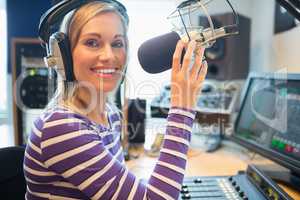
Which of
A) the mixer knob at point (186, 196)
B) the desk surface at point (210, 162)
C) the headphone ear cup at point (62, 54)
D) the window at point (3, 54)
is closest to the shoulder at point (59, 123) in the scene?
the headphone ear cup at point (62, 54)

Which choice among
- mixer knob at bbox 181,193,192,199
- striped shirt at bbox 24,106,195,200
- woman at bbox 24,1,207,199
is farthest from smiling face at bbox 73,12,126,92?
mixer knob at bbox 181,193,192,199

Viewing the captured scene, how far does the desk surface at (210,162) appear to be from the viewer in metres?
1.18

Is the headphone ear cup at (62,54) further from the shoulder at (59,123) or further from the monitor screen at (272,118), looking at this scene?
the monitor screen at (272,118)

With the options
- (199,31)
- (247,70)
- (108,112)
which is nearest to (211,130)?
(247,70)

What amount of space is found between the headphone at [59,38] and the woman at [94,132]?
16 millimetres

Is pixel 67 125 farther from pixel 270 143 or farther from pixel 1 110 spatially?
pixel 1 110

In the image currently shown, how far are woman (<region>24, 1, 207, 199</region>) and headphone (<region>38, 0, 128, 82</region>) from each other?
16 mm

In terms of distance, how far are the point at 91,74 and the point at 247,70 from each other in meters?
1.46

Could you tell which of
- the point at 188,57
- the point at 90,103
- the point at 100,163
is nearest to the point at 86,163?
the point at 100,163

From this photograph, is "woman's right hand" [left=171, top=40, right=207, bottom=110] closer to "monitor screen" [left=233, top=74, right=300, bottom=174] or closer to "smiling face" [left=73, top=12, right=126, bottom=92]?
"smiling face" [left=73, top=12, right=126, bottom=92]

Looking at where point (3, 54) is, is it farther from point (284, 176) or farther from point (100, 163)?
point (284, 176)

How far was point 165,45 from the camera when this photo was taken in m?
0.76

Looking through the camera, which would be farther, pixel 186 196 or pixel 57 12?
pixel 186 196

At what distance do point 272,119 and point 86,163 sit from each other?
81 centimetres
